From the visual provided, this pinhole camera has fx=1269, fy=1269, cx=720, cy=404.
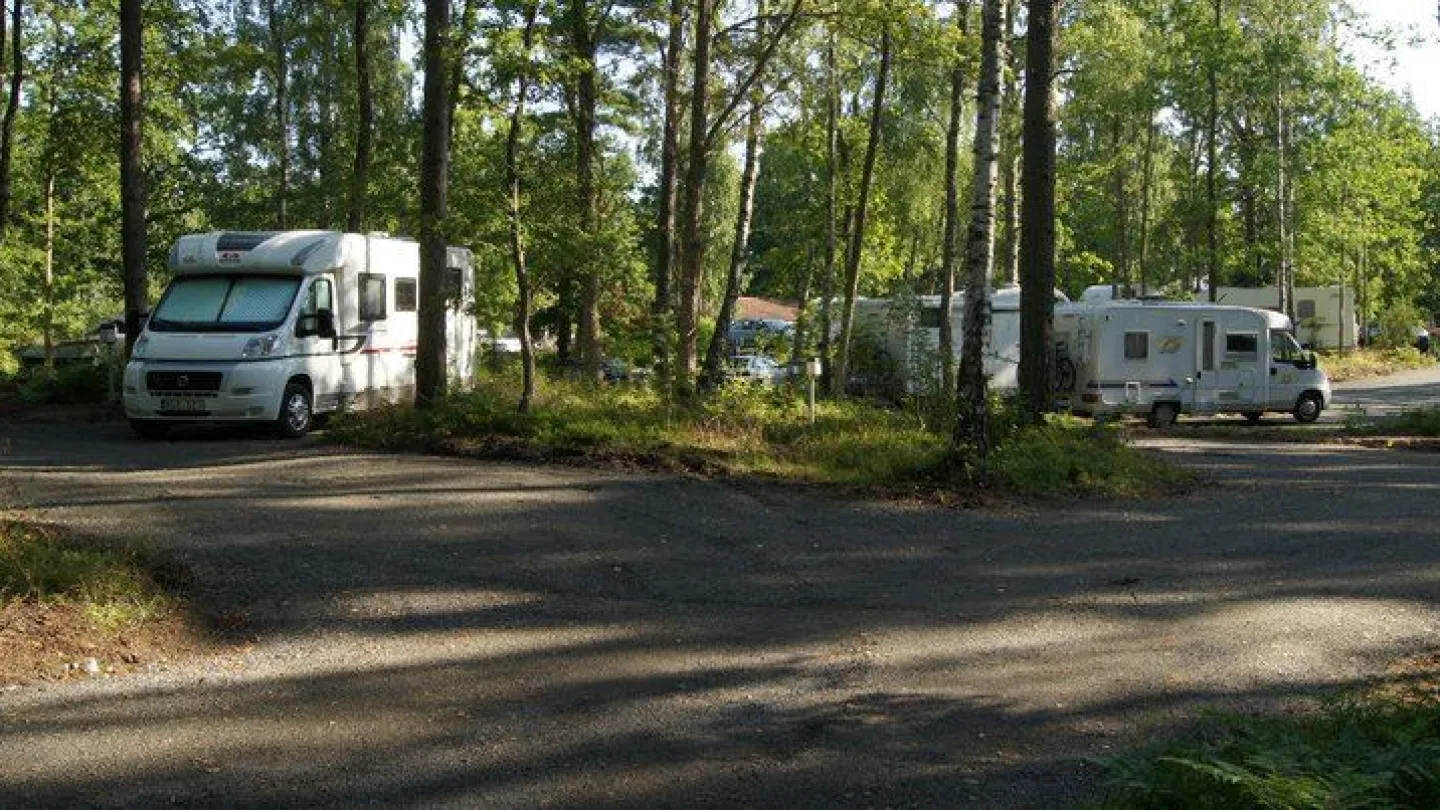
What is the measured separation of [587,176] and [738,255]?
145 inches

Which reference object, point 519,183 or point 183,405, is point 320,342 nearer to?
point 183,405

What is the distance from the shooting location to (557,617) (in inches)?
311

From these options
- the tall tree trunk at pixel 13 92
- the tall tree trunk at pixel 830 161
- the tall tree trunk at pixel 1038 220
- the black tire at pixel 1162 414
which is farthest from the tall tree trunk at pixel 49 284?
the black tire at pixel 1162 414

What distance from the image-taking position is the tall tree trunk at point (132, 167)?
19953 millimetres

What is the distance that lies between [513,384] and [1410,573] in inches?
513

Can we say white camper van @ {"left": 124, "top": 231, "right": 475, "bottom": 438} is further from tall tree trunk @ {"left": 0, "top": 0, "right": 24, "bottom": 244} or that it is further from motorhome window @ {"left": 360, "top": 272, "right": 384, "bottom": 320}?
tall tree trunk @ {"left": 0, "top": 0, "right": 24, "bottom": 244}

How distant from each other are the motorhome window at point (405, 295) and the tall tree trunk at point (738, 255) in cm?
466

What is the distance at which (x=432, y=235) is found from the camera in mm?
16172

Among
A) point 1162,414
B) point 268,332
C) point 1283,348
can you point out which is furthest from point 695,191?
point 1283,348

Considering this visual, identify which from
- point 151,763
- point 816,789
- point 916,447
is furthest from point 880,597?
point 916,447

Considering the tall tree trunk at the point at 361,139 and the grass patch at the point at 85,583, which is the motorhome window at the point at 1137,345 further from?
the grass patch at the point at 85,583

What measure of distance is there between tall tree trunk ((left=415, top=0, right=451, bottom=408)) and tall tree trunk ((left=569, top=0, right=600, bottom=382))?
1.77 metres

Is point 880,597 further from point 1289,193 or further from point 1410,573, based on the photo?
point 1289,193

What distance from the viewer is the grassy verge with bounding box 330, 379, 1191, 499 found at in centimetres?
1359
